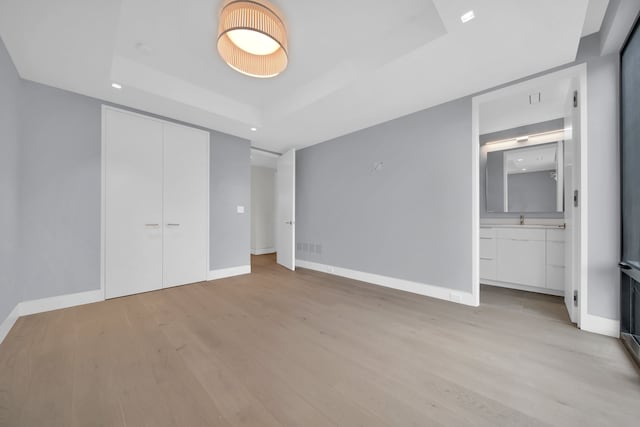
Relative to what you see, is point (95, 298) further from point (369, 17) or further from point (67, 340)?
point (369, 17)

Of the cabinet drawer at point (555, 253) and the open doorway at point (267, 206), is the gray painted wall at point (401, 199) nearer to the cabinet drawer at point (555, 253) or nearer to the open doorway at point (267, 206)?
the open doorway at point (267, 206)

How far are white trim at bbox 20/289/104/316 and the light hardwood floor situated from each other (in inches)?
6.1

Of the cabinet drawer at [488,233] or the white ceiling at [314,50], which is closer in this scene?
the white ceiling at [314,50]

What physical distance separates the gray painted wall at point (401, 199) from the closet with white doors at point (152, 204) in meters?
2.08

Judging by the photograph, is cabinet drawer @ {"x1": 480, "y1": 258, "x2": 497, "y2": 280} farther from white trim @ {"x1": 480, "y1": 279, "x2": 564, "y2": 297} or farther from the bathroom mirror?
the bathroom mirror

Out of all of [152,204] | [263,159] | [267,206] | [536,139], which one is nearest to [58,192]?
[152,204]

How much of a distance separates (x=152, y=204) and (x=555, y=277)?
5.39m

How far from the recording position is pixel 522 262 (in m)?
3.27

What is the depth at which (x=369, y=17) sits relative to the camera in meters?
2.00

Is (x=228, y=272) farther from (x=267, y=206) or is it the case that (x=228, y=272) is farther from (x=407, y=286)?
(x=267, y=206)

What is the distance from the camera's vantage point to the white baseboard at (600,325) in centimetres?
194

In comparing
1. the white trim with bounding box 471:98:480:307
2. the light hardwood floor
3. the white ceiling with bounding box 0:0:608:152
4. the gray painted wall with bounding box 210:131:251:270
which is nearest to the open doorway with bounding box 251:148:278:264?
the gray painted wall with bounding box 210:131:251:270

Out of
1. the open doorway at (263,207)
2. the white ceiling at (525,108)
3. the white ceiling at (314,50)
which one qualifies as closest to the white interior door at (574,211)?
the white ceiling at (525,108)

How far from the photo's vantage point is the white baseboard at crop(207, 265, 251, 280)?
3.84 meters
